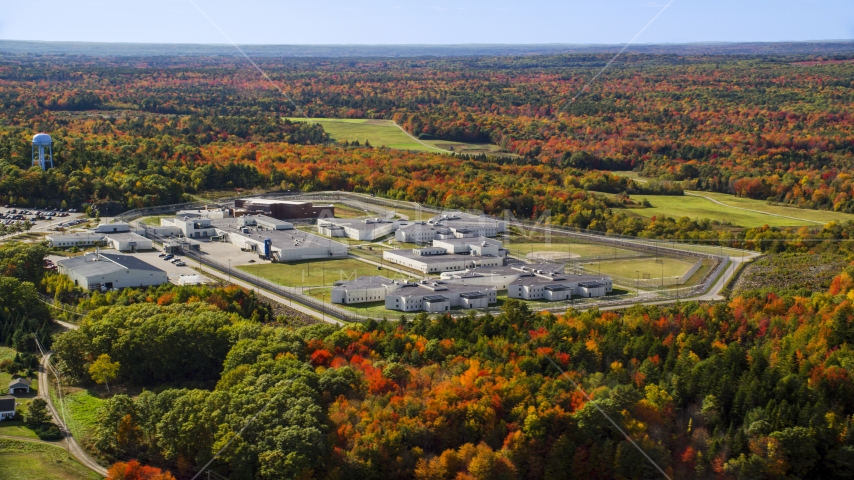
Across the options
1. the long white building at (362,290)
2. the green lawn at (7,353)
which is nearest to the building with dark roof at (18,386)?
the green lawn at (7,353)

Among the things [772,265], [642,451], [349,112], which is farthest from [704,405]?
[349,112]

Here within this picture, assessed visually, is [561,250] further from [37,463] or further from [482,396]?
[37,463]

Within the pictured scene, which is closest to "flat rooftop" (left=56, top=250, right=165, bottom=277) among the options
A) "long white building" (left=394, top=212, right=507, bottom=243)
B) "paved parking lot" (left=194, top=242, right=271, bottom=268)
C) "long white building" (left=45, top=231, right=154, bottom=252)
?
"long white building" (left=45, top=231, right=154, bottom=252)

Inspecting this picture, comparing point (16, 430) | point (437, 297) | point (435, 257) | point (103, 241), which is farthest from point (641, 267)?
point (16, 430)

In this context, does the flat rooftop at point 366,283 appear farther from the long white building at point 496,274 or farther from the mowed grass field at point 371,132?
the mowed grass field at point 371,132

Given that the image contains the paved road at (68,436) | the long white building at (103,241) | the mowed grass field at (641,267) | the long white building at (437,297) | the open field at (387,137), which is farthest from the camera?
Result: the open field at (387,137)
